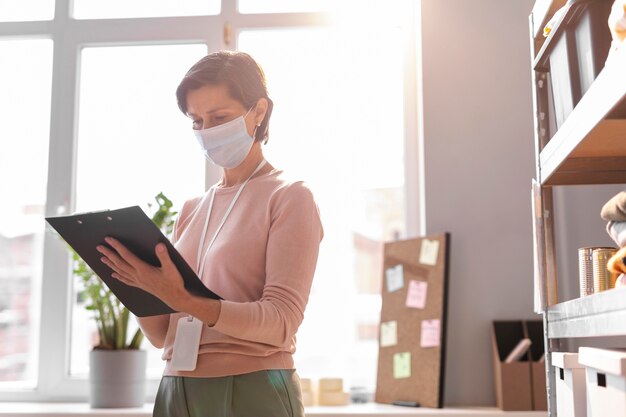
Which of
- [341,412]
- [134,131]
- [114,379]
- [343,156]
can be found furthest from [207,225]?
[134,131]

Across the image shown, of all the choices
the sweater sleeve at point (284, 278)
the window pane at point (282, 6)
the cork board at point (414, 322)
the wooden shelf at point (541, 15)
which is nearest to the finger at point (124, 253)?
the sweater sleeve at point (284, 278)

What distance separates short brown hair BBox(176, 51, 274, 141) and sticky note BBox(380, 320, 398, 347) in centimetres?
130

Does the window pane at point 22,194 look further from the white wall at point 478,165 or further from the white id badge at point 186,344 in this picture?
the white id badge at point 186,344

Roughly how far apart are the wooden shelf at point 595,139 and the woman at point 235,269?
496 mm

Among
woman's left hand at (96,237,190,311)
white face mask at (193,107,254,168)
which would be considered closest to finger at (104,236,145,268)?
woman's left hand at (96,237,190,311)

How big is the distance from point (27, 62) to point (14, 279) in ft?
2.91

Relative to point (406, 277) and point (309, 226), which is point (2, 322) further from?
point (309, 226)

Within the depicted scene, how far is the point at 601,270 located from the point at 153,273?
2.73ft

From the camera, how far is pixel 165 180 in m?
3.00

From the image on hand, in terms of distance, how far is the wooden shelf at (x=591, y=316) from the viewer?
109 cm

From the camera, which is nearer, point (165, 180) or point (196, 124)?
point (196, 124)

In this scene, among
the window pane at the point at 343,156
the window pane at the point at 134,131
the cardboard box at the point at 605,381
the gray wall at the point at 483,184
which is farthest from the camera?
the window pane at the point at 134,131

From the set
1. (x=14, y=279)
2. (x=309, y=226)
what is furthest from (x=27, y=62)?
(x=309, y=226)

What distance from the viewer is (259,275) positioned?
1.47m
